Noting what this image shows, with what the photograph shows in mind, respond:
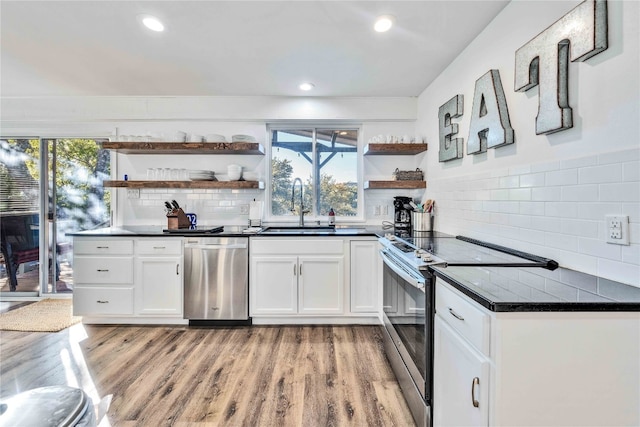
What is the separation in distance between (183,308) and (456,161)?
2833 mm

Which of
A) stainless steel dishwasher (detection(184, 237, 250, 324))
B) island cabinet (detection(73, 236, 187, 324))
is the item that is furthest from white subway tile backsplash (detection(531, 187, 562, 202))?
island cabinet (detection(73, 236, 187, 324))

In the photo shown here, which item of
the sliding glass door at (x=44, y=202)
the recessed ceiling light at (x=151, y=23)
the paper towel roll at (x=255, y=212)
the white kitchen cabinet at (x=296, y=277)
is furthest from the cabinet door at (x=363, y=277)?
the sliding glass door at (x=44, y=202)

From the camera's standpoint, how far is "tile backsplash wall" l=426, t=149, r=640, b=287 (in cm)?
113

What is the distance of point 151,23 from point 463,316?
253 cm

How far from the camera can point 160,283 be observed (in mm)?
2822

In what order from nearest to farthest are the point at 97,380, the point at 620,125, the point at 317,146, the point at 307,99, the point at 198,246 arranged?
the point at 620,125
the point at 97,380
the point at 198,246
the point at 307,99
the point at 317,146

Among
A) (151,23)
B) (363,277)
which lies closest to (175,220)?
(151,23)

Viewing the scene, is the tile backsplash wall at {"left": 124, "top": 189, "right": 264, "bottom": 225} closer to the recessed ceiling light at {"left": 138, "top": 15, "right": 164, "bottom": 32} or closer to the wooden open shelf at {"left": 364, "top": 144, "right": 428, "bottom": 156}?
the wooden open shelf at {"left": 364, "top": 144, "right": 428, "bottom": 156}

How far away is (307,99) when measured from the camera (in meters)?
3.32

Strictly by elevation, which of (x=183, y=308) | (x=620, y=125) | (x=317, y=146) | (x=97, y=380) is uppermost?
(x=317, y=146)

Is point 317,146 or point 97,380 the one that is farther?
point 317,146

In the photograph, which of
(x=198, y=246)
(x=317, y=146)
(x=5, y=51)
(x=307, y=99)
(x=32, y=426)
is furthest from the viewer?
(x=317, y=146)

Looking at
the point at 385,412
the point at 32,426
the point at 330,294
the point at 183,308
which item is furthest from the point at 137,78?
the point at 385,412

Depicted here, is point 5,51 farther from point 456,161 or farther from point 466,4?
point 456,161
